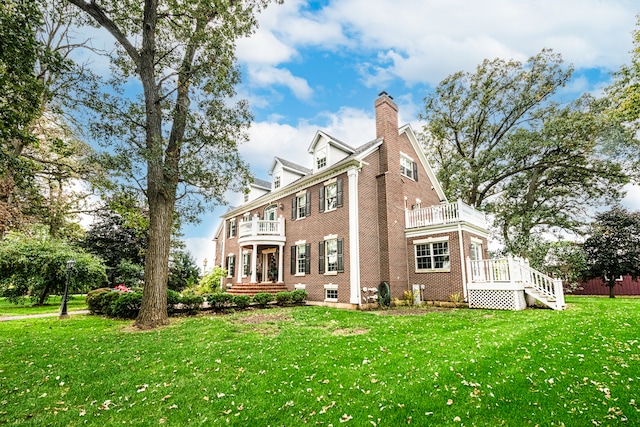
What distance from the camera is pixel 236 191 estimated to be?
12.1 meters

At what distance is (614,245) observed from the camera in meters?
20.9

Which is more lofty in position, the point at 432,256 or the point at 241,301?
the point at 432,256

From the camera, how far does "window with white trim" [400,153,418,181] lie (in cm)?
1766

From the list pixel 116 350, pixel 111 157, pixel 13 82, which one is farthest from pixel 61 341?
pixel 13 82

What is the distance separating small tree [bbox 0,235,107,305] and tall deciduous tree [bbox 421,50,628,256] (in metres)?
23.8

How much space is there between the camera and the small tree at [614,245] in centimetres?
2044

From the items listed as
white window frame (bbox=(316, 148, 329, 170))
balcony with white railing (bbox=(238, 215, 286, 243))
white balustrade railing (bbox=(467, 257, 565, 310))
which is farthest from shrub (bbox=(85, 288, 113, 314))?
white balustrade railing (bbox=(467, 257, 565, 310))

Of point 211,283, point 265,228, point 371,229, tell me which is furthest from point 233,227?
point 371,229

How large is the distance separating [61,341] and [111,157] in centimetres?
534

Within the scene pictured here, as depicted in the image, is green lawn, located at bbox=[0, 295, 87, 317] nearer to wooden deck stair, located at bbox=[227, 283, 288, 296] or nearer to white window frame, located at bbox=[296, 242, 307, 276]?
wooden deck stair, located at bbox=[227, 283, 288, 296]

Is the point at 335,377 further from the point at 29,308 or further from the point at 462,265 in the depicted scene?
the point at 29,308

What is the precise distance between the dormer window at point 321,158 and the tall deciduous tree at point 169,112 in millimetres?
6317

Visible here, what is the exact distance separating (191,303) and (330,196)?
8.30 m

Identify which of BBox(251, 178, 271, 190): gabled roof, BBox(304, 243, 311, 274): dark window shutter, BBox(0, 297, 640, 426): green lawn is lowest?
BBox(0, 297, 640, 426): green lawn
